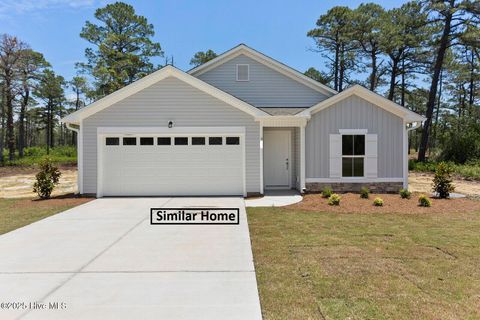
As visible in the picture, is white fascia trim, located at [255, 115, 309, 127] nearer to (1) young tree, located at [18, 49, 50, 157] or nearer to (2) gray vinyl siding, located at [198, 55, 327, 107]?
(2) gray vinyl siding, located at [198, 55, 327, 107]

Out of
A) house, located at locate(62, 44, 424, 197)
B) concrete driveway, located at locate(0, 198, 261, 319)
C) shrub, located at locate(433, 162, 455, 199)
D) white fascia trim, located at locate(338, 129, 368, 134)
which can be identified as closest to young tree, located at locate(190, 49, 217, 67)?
house, located at locate(62, 44, 424, 197)

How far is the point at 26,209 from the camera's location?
31.2 ft

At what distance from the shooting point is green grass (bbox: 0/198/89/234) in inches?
308

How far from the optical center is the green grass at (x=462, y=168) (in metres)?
18.2

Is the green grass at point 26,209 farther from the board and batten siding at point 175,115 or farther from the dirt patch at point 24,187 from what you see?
the board and batten siding at point 175,115

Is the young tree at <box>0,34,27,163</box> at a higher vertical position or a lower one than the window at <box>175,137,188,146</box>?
higher

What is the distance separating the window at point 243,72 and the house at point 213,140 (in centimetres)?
316

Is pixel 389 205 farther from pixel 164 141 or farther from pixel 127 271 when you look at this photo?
pixel 127 271

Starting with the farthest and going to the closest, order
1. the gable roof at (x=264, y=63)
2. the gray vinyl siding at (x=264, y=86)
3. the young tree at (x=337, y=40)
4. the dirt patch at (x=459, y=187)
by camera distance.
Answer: the young tree at (x=337, y=40)
the gray vinyl siding at (x=264, y=86)
the gable roof at (x=264, y=63)
the dirt patch at (x=459, y=187)

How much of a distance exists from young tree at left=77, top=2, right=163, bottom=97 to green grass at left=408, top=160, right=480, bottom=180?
979 inches

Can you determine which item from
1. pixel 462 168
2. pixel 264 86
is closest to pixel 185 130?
pixel 264 86

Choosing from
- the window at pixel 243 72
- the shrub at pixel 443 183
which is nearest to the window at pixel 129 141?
the window at pixel 243 72

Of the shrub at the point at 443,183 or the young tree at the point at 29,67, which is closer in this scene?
the shrub at the point at 443,183

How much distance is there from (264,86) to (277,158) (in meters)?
3.45
